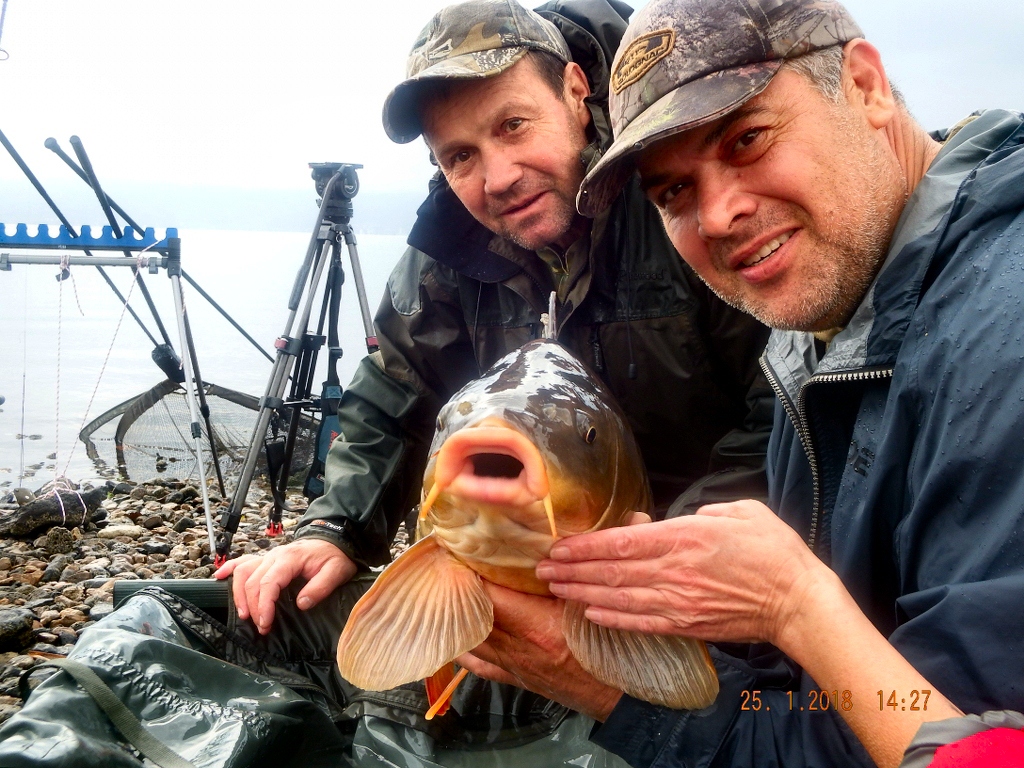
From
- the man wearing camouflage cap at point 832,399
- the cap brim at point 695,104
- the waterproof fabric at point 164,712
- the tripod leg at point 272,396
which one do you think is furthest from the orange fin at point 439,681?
the tripod leg at point 272,396

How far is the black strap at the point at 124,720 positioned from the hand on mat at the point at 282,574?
538mm

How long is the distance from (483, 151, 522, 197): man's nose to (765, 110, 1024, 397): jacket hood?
3.44ft

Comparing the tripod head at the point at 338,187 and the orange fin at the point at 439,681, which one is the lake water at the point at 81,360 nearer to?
the tripod head at the point at 338,187

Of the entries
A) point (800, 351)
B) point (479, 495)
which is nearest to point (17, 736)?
point (479, 495)

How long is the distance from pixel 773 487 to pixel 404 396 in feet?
3.98

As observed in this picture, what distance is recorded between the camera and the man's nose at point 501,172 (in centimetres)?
212

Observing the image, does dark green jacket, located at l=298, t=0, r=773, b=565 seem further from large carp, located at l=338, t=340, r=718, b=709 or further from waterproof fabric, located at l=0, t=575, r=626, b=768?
large carp, located at l=338, t=340, r=718, b=709

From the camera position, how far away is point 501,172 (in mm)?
2123

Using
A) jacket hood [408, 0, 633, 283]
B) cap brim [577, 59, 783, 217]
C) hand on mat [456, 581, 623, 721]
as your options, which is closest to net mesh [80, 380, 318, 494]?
jacket hood [408, 0, 633, 283]

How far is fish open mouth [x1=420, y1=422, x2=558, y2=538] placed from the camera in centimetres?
100

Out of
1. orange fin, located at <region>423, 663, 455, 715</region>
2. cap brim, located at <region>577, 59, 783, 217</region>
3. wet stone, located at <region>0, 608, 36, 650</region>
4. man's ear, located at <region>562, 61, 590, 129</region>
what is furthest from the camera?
wet stone, located at <region>0, 608, 36, 650</region>

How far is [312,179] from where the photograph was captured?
4266 mm

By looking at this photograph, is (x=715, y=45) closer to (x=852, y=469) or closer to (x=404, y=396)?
(x=852, y=469)

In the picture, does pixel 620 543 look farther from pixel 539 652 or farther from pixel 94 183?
pixel 94 183
